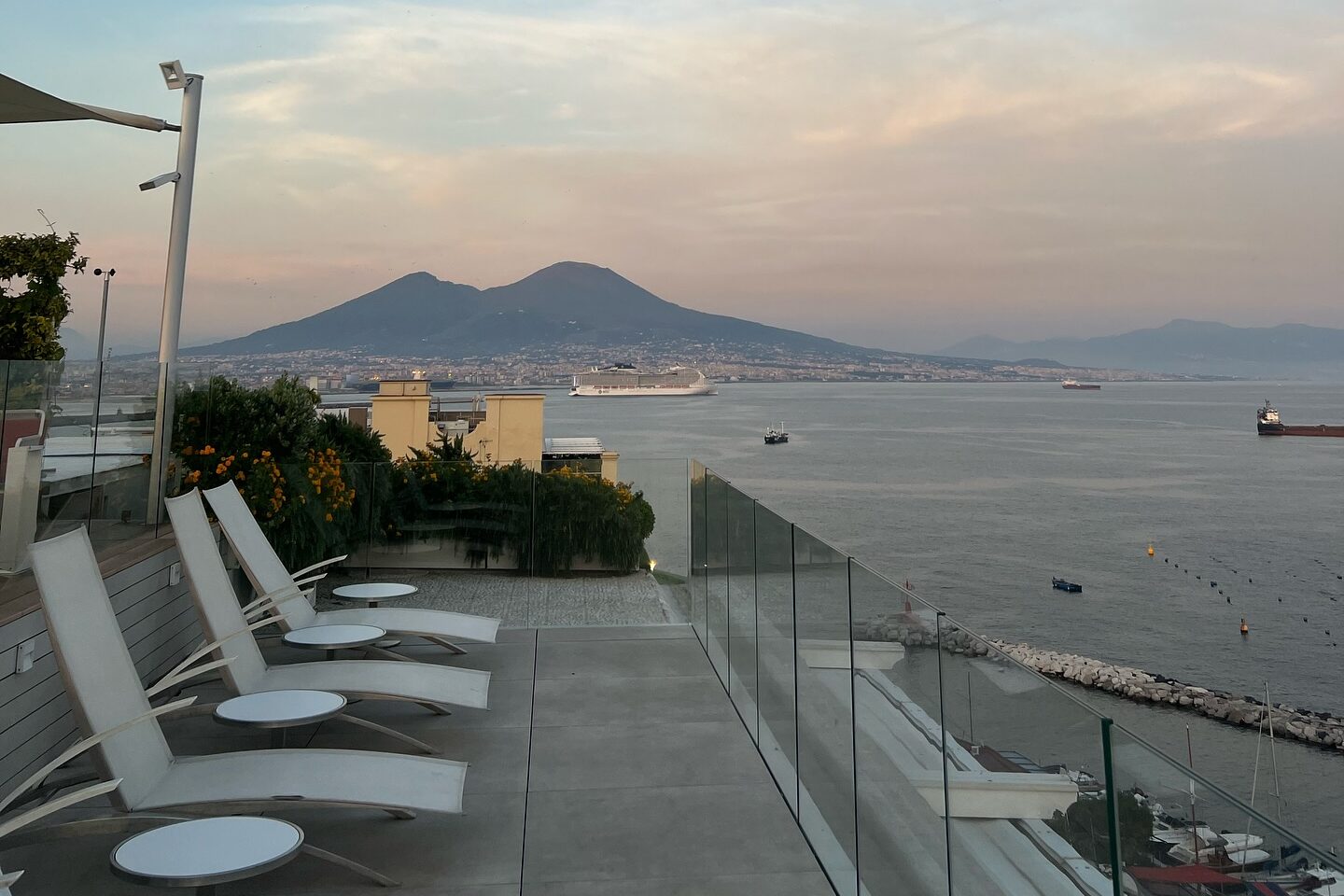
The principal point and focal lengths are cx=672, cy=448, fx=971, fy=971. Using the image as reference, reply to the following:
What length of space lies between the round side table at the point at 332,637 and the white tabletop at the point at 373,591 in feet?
2.99

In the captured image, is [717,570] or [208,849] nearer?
[208,849]

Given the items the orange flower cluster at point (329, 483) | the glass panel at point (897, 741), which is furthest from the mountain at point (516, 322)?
the glass panel at point (897, 741)

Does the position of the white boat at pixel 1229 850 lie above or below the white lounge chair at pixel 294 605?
above

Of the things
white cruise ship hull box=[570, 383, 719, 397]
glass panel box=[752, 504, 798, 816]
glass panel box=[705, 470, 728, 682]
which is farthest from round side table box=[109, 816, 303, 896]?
white cruise ship hull box=[570, 383, 719, 397]

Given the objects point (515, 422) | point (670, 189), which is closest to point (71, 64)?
point (515, 422)

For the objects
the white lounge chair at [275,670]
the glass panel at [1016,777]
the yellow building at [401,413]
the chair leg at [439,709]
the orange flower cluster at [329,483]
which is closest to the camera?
the glass panel at [1016,777]

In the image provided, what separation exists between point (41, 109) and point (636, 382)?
338 ft

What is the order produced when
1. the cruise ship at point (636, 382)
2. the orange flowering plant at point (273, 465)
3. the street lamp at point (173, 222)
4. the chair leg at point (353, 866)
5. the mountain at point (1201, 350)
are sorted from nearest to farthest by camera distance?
the chair leg at point (353, 866)
the street lamp at point (173, 222)
the orange flowering plant at point (273, 465)
the cruise ship at point (636, 382)
the mountain at point (1201, 350)

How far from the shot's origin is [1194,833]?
1386 mm

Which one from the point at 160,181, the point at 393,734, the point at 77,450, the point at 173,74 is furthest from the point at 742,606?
the point at 173,74

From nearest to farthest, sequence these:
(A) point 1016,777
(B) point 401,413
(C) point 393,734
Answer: (A) point 1016,777 < (C) point 393,734 < (B) point 401,413

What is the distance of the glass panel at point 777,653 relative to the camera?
4.12 metres

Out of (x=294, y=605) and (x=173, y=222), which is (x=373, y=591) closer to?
(x=294, y=605)

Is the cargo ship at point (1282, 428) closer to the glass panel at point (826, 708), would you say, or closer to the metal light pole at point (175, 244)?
the metal light pole at point (175, 244)
